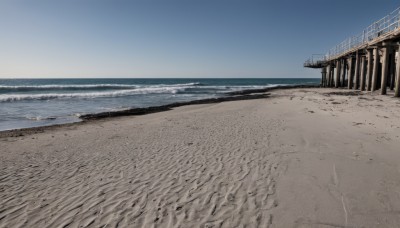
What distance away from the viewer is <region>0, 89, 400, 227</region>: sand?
3.47 metres

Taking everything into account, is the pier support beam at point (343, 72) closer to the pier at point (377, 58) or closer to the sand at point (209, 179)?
the pier at point (377, 58)

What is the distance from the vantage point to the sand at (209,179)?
347cm

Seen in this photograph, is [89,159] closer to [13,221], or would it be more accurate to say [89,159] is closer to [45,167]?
[45,167]

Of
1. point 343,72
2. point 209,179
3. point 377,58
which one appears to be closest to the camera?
point 209,179

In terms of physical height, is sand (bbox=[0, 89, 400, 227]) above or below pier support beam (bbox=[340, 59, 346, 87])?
below

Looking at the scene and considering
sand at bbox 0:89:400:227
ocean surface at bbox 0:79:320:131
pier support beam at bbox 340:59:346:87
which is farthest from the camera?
pier support beam at bbox 340:59:346:87

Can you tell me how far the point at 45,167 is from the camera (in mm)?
5598

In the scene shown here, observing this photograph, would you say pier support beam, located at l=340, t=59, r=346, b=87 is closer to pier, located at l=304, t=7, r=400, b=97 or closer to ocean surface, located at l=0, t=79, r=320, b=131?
pier, located at l=304, t=7, r=400, b=97

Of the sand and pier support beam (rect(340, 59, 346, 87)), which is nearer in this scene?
the sand

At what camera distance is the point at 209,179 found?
4699 millimetres

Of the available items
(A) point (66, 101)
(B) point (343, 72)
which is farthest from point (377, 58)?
(A) point (66, 101)

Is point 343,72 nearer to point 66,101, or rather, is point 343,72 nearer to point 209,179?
point 66,101

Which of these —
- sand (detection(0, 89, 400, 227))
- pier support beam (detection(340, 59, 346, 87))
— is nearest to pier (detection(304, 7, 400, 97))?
pier support beam (detection(340, 59, 346, 87))

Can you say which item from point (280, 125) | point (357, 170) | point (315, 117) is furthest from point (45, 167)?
point (315, 117)
